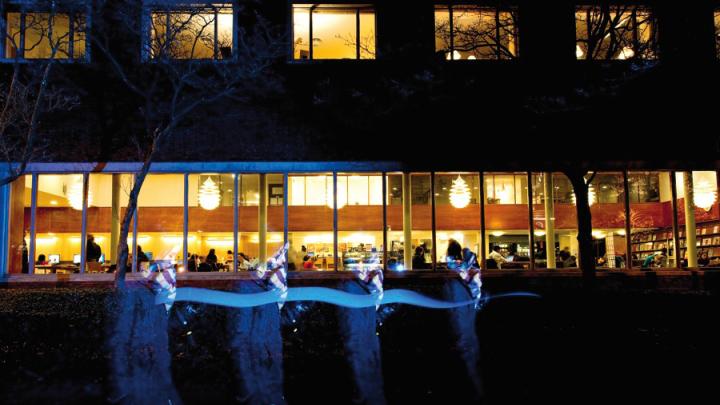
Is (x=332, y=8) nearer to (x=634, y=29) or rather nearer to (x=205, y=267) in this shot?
(x=634, y=29)

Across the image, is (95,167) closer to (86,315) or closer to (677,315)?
(86,315)

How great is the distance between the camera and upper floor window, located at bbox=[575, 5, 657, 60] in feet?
38.6

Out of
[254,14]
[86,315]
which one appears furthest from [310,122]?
Answer: [86,315]

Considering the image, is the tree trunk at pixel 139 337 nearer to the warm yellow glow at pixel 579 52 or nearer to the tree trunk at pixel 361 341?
the tree trunk at pixel 361 341

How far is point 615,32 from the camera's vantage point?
1371cm

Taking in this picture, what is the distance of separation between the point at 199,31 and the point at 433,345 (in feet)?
31.1

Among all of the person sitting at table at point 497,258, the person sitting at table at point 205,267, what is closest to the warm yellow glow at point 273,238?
the person sitting at table at point 205,267

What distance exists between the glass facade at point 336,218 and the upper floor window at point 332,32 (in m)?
3.30

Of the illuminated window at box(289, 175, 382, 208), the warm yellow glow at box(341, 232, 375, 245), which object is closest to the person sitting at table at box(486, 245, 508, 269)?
the warm yellow glow at box(341, 232, 375, 245)

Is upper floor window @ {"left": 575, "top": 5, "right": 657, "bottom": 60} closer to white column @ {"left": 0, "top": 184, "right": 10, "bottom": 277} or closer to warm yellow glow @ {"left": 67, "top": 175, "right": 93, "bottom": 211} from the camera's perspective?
warm yellow glow @ {"left": 67, "top": 175, "right": 93, "bottom": 211}

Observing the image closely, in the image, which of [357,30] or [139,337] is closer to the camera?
[139,337]

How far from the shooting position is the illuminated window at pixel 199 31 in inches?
566

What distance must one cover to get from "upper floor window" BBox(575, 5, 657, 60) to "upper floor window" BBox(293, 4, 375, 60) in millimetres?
5535

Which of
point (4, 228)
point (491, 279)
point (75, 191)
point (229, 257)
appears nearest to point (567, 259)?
point (491, 279)
